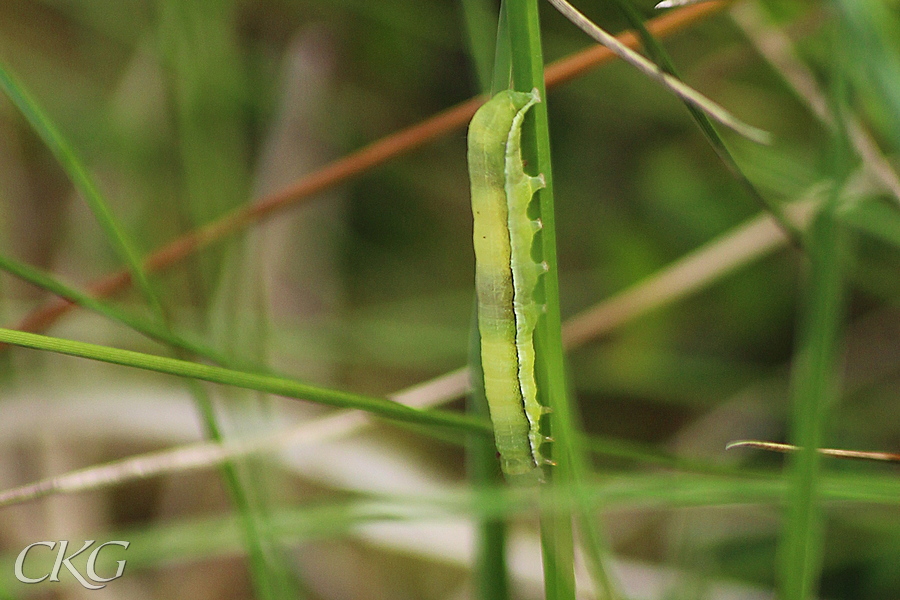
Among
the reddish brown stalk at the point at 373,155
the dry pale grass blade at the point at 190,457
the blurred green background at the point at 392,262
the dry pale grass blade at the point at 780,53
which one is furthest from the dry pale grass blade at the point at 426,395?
the reddish brown stalk at the point at 373,155

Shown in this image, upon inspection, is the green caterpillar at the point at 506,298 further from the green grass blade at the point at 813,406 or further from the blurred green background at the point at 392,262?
the blurred green background at the point at 392,262

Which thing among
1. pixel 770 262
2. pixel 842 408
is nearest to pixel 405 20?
pixel 770 262

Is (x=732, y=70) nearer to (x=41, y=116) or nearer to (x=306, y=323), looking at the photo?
(x=306, y=323)

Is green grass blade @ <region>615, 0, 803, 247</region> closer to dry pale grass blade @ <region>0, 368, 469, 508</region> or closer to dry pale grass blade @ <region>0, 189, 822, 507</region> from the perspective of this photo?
dry pale grass blade @ <region>0, 189, 822, 507</region>

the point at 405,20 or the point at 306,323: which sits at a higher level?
the point at 405,20

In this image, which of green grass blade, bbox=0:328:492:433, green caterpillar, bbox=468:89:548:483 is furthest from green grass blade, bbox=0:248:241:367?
green caterpillar, bbox=468:89:548:483

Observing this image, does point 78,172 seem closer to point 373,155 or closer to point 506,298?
point 373,155
